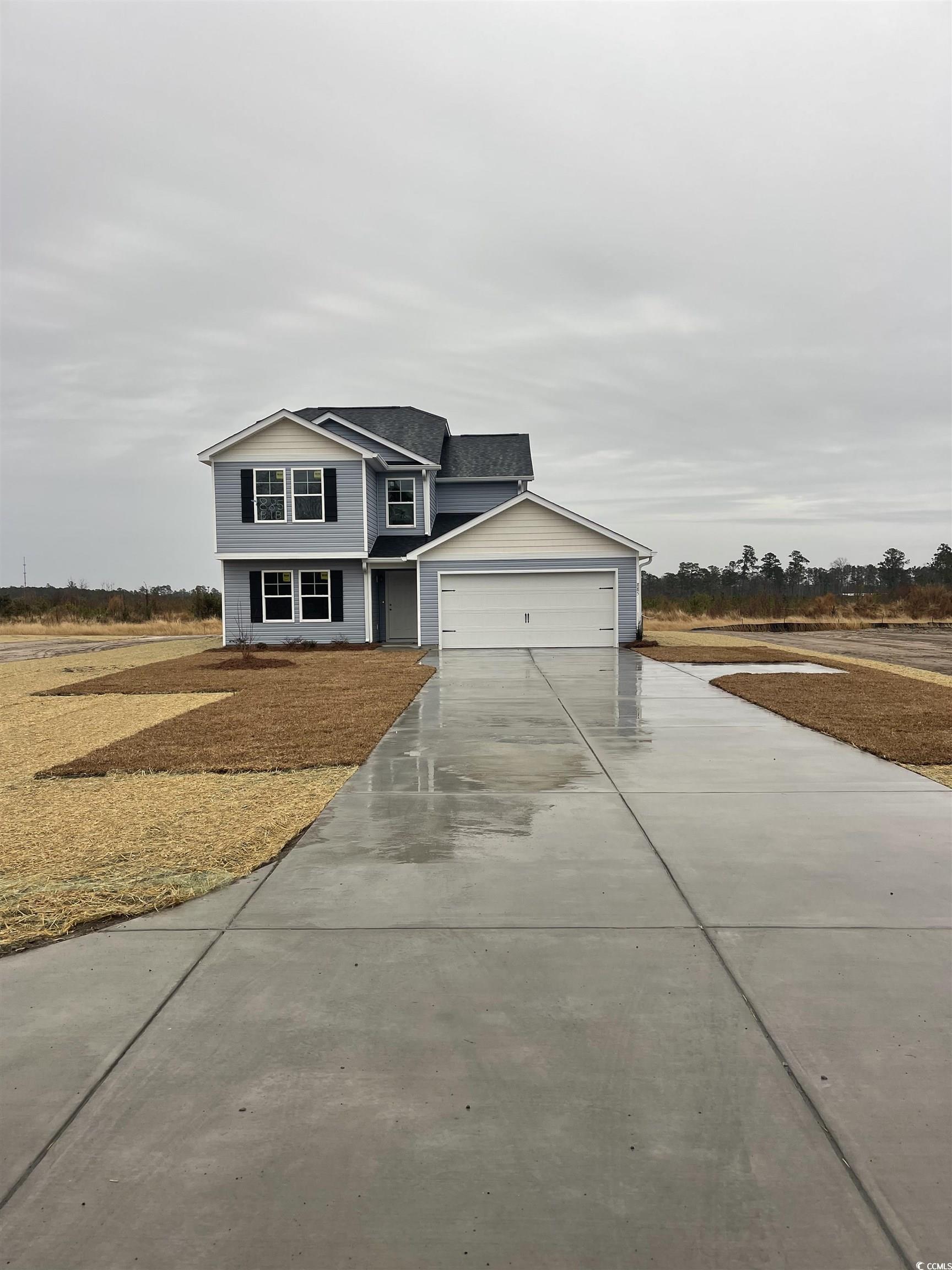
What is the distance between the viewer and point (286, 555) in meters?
25.7

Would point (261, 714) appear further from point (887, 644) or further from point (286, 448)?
point (887, 644)

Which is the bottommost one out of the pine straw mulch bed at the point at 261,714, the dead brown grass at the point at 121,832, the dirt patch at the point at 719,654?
the dead brown grass at the point at 121,832

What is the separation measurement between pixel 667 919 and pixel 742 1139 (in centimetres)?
181

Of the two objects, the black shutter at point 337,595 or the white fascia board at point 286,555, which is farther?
the black shutter at point 337,595

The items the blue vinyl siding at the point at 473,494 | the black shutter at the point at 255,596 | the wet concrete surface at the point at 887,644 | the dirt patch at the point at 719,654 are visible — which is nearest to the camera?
the dirt patch at the point at 719,654

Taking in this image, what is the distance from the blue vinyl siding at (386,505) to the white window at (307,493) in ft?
7.57

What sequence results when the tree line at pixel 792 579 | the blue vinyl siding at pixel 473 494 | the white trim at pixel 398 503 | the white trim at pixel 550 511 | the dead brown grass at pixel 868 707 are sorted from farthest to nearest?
the tree line at pixel 792 579 → the blue vinyl siding at pixel 473 494 → the white trim at pixel 398 503 → the white trim at pixel 550 511 → the dead brown grass at pixel 868 707

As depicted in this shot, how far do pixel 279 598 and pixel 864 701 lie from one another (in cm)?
1808


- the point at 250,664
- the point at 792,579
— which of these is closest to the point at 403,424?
the point at 250,664

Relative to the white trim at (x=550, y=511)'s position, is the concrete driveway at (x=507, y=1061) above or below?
below

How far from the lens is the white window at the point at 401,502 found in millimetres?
27734

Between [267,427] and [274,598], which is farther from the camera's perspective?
[274,598]

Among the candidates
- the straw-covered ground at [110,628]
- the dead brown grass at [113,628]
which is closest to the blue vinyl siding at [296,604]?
the dead brown grass at [113,628]

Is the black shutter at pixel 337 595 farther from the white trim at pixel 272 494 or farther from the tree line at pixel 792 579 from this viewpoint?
the tree line at pixel 792 579
